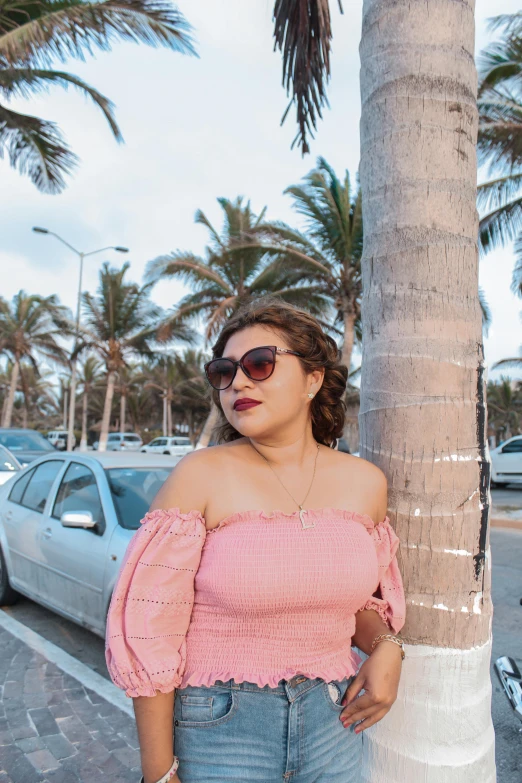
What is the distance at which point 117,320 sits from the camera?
2925 centimetres

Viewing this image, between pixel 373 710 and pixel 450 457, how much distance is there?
684 mm

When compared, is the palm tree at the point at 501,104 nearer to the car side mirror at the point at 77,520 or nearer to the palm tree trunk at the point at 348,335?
the palm tree trunk at the point at 348,335

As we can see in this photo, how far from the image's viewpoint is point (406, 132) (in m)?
1.75

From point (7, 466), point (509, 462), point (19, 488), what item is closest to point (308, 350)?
point (19, 488)

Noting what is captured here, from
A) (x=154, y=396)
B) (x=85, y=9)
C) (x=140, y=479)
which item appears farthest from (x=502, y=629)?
(x=154, y=396)

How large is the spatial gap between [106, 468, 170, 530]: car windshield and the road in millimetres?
1062

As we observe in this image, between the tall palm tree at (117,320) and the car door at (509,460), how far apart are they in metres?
16.4

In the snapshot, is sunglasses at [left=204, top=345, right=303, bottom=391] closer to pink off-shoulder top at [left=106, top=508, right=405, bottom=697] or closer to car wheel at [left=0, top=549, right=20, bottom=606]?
pink off-shoulder top at [left=106, top=508, right=405, bottom=697]

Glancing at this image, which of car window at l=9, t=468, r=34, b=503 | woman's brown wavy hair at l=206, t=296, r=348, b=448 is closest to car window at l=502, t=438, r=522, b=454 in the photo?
car window at l=9, t=468, r=34, b=503

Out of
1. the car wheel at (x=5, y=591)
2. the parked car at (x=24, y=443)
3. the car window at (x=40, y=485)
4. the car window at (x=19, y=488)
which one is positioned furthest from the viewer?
the parked car at (x=24, y=443)

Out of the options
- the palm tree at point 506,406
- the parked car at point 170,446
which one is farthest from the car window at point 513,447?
the palm tree at point 506,406

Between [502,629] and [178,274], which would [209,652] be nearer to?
[502,629]

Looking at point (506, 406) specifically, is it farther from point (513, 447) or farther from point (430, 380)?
point (430, 380)

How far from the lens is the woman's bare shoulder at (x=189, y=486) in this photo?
150 centimetres
